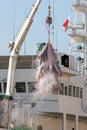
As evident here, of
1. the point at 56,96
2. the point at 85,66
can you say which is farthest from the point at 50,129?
the point at 85,66

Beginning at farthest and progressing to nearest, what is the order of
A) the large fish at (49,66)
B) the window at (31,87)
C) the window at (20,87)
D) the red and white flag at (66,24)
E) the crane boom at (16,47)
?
1. the red and white flag at (66,24)
2. the window at (20,87)
3. the window at (31,87)
4. the large fish at (49,66)
5. the crane boom at (16,47)

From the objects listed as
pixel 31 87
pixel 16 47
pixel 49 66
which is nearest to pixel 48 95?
pixel 31 87

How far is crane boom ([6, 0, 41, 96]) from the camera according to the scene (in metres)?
33.8

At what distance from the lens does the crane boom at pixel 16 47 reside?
1329 inches

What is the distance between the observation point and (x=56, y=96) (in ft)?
145

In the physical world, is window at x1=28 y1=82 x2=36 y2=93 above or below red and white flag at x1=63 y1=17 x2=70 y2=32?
below

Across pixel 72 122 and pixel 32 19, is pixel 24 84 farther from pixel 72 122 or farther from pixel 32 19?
pixel 32 19

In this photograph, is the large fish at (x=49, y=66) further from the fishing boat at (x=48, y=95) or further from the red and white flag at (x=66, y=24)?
the red and white flag at (x=66, y=24)

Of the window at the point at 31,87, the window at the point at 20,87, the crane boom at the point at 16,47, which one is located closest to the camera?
the crane boom at the point at 16,47

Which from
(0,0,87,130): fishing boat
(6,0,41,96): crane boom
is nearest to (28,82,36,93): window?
(0,0,87,130): fishing boat

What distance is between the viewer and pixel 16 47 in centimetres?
3412

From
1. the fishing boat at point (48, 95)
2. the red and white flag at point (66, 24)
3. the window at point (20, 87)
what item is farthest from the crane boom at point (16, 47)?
the red and white flag at point (66, 24)

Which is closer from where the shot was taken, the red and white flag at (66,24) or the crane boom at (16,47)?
the crane boom at (16,47)

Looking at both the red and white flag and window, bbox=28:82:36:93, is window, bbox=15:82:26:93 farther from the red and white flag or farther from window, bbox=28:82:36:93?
the red and white flag
